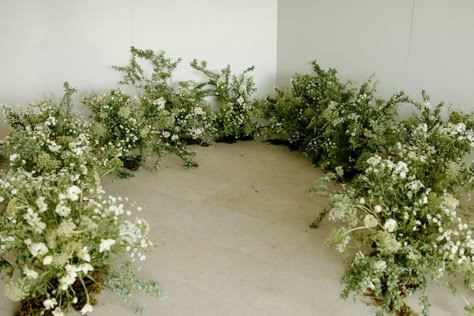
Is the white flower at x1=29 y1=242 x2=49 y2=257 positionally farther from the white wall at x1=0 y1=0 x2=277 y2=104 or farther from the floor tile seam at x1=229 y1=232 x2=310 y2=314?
the white wall at x1=0 y1=0 x2=277 y2=104

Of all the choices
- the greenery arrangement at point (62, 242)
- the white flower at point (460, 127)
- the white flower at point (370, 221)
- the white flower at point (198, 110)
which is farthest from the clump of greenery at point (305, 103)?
the greenery arrangement at point (62, 242)

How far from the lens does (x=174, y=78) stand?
16.5 feet

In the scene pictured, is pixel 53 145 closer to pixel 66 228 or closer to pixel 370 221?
pixel 66 228

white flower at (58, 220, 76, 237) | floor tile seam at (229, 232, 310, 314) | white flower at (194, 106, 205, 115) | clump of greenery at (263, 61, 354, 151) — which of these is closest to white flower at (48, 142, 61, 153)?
white flower at (58, 220, 76, 237)

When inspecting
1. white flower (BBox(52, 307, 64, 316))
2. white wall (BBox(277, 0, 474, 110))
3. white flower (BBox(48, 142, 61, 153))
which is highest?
white wall (BBox(277, 0, 474, 110))

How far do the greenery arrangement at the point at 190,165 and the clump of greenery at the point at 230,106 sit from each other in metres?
0.02

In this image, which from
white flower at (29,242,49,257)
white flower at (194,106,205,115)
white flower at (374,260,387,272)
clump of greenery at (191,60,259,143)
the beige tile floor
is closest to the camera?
white flower at (29,242,49,257)

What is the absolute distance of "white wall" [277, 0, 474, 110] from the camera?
416cm

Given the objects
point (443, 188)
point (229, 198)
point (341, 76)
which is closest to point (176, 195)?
point (229, 198)

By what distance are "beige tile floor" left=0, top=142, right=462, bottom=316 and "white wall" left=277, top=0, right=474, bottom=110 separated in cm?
139

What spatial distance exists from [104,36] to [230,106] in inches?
58.4

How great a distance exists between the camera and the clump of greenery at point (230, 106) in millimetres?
4937

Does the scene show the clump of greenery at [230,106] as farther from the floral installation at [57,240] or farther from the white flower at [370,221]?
the white flower at [370,221]

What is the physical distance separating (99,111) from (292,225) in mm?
1948
